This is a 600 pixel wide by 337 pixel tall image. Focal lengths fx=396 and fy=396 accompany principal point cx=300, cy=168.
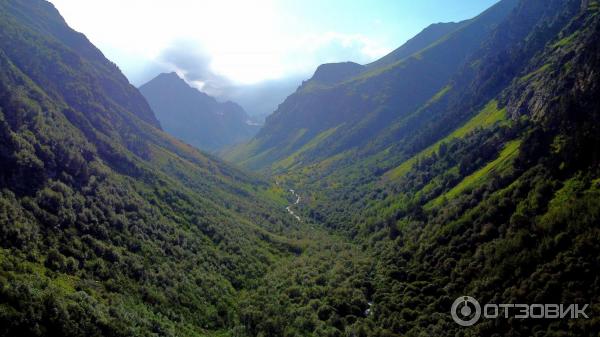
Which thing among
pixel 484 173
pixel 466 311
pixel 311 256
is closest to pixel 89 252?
pixel 311 256

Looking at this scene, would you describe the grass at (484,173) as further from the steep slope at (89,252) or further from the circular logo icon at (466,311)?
the steep slope at (89,252)

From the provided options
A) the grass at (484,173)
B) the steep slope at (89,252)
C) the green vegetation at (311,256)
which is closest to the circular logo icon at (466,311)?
the green vegetation at (311,256)

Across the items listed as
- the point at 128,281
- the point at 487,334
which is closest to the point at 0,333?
the point at 128,281

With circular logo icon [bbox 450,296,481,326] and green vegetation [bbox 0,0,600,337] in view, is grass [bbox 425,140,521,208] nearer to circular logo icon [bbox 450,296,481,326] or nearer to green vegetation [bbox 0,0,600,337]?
green vegetation [bbox 0,0,600,337]

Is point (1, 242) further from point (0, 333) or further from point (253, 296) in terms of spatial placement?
point (253, 296)

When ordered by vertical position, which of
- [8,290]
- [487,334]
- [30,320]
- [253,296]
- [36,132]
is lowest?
[253,296]

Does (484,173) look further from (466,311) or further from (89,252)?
(89,252)

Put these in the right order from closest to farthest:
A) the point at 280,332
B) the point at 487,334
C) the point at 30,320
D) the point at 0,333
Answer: the point at 0,333 < the point at 30,320 < the point at 487,334 < the point at 280,332
